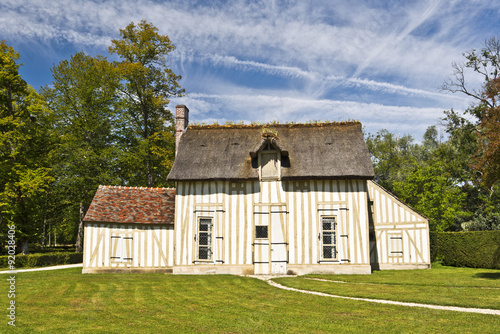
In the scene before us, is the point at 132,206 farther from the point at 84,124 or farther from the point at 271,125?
the point at 84,124

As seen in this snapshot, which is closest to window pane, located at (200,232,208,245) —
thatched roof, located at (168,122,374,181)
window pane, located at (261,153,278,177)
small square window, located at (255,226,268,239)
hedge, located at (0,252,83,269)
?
small square window, located at (255,226,268,239)

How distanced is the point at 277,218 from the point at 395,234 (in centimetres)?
622

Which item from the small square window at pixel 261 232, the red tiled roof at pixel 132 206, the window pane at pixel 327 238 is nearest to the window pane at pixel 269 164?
the small square window at pixel 261 232

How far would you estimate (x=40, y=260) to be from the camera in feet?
72.1

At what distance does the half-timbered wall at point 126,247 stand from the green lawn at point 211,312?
4.74 meters

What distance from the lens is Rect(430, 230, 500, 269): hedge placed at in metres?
18.7

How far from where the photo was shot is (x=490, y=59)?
27.2 metres

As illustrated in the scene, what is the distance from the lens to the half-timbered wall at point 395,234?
1869 cm

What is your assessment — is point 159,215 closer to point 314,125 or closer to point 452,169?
point 314,125

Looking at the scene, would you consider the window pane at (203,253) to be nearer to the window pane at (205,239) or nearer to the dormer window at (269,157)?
the window pane at (205,239)

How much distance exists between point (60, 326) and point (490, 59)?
1187 inches

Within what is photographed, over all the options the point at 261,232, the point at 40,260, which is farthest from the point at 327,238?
the point at 40,260

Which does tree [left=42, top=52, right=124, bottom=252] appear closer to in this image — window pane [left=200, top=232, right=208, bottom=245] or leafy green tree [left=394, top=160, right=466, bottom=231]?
window pane [left=200, top=232, right=208, bottom=245]

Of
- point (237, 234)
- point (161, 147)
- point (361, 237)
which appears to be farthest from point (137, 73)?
point (361, 237)
